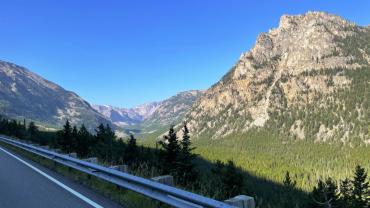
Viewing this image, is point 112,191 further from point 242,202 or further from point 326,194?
point 326,194

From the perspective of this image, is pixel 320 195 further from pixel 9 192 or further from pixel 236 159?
pixel 236 159

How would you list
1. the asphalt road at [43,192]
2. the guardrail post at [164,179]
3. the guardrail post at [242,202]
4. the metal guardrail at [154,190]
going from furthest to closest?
the asphalt road at [43,192], the guardrail post at [164,179], the metal guardrail at [154,190], the guardrail post at [242,202]

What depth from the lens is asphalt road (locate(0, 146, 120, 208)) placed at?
10531 millimetres

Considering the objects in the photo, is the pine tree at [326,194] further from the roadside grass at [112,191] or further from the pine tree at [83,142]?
the roadside grass at [112,191]

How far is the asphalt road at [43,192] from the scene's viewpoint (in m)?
10.5

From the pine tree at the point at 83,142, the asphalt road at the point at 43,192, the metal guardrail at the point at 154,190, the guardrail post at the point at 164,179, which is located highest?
the pine tree at the point at 83,142

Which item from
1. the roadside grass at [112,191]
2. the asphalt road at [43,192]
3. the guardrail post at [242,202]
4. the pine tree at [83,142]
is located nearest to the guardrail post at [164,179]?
the roadside grass at [112,191]

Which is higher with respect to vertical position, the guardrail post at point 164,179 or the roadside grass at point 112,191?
the guardrail post at point 164,179

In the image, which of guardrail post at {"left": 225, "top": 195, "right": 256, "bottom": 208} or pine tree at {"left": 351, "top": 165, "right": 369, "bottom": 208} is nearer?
guardrail post at {"left": 225, "top": 195, "right": 256, "bottom": 208}

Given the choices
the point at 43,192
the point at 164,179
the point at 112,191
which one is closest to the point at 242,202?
the point at 164,179

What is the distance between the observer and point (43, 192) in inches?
490

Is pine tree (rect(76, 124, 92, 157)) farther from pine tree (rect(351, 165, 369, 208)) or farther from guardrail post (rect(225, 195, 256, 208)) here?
guardrail post (rect(225, 195, 256, 208))

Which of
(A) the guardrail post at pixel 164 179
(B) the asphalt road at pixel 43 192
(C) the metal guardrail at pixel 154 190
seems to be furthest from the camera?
(B) the asphalt road at pixel 43 192

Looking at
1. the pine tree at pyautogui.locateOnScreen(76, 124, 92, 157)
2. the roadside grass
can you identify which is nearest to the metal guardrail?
the roadside grass
